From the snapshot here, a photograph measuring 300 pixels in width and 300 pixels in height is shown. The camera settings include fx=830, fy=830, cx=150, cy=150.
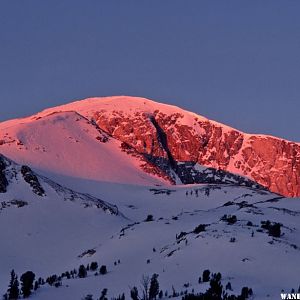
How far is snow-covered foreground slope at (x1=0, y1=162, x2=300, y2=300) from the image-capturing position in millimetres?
89125

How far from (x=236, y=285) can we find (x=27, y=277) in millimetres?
23093

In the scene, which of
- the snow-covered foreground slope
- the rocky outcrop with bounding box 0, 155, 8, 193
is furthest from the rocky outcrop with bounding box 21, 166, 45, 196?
the rocky outcrop with bounding box 0, 155, 8, 193

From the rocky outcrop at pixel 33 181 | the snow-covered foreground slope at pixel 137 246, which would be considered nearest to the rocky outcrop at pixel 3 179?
the snow-covered foreground slope at pixel 137 246

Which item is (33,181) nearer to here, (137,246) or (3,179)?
(3,179)

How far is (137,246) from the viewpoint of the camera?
117m

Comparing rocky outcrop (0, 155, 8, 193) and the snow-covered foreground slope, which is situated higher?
rocky outcrop (0, 155, 8, 193)

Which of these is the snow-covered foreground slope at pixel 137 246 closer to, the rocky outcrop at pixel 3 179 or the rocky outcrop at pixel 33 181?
the rocky outcrop at pixel 33 181

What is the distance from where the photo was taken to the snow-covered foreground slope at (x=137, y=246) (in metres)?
89.1

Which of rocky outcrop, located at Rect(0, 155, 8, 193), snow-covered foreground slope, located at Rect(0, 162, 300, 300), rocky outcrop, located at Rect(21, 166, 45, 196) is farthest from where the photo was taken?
rocky outcrop, located at Rect(21, 166, 45, 196)

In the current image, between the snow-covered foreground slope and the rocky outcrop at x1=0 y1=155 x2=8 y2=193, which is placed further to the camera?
the rocky outcrop at x1=0 y1=155 x2=8 y2=193

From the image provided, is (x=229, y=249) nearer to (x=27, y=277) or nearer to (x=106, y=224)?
(x=27, y=277)

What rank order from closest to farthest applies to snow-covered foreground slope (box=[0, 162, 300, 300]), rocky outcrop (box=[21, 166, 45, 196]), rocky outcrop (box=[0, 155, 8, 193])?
snow-covered foreground slope (box=[0, 162, 300, 300]) → rocky outcrop (box=[0, 155, 8, 193]) → rocky outcrop (box=[21, 166, 45, 196])

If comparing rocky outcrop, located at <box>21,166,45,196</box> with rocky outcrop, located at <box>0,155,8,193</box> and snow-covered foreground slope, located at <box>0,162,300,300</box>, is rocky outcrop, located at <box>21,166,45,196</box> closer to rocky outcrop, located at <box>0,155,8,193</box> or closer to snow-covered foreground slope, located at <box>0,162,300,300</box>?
snow-covered foreground slope, located at <box>0,162,300,300</box>

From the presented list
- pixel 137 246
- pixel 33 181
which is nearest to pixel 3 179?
pixel 33 181
